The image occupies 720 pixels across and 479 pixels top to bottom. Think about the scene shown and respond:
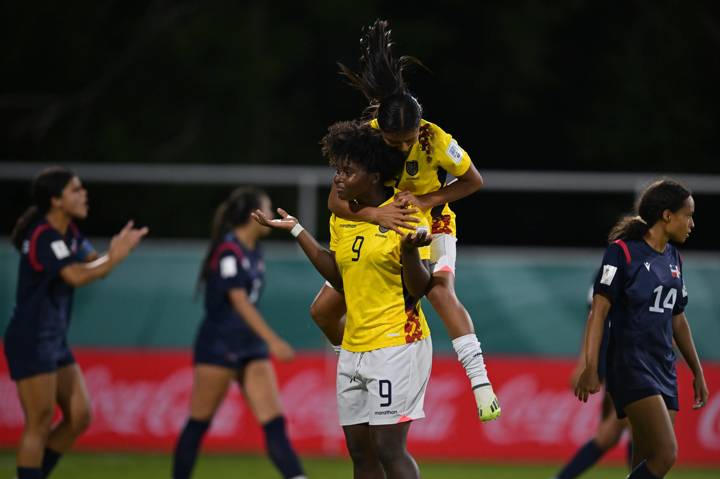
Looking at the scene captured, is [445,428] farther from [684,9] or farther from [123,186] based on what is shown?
[684,9]

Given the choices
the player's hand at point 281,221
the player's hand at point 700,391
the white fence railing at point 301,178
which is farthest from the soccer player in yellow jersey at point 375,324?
the white fence railing at point 301,178

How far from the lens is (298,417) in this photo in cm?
1197

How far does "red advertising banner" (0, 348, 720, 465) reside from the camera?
38.4 ft

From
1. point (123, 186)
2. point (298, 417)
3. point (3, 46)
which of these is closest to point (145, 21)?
point (3, 46)

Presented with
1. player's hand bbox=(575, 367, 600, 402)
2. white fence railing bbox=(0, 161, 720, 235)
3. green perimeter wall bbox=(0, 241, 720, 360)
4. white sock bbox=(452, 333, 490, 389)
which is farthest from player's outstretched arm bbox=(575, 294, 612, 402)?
white fence railing bbox=(0, 161, 720, 235)

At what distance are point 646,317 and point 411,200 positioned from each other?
69.0 inches

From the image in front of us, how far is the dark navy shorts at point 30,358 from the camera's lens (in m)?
7.80

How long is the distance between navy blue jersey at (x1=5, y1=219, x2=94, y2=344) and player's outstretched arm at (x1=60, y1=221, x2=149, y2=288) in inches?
3.7

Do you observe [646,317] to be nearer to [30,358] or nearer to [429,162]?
[429,162]

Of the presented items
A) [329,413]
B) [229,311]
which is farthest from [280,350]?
[329,413]

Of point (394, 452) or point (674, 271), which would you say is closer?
point (394, 452)

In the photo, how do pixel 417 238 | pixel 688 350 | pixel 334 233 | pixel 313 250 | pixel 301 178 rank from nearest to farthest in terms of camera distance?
pixel 417 238
pixel 313 250
pixel 334 233
pixel 688 350
pixel 301 178

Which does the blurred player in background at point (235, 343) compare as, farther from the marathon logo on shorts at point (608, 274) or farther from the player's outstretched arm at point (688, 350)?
the player's outstretched arm at point (688, 350)

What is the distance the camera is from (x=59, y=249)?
785 centimetres
